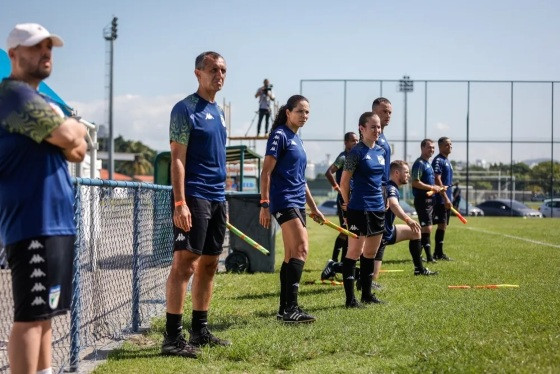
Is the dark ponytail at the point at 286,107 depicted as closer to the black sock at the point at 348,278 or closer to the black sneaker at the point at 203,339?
the black sock at the point at 348,278

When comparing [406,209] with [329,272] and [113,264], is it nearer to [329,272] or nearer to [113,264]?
[329,272]

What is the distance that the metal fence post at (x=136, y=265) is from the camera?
6.83m

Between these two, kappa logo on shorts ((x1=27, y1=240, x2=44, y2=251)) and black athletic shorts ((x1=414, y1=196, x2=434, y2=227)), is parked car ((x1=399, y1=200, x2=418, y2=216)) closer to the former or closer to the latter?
black athletic shorts ((x1=414, y1=196, x2=434, y2=227))

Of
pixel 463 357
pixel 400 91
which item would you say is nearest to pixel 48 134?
pixel 463 357

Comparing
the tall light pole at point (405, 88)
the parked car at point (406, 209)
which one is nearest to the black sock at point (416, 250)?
the parked car at point (406, 209)

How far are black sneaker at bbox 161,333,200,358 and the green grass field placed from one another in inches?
3.7

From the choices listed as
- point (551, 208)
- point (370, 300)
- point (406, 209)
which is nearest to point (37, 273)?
point (370, 300)

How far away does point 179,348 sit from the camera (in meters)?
5.70

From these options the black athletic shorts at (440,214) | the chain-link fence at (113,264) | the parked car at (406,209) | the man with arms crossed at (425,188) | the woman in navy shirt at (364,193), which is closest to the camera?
the chain-link fence at (113,264)

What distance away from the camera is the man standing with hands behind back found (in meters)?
5.58

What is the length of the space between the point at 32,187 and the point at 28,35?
73 centimetres

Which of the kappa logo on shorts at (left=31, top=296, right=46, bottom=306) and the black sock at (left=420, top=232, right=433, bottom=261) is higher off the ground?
the kappa logo on shorts at (left=31, top=296, right=46, bottom=306)

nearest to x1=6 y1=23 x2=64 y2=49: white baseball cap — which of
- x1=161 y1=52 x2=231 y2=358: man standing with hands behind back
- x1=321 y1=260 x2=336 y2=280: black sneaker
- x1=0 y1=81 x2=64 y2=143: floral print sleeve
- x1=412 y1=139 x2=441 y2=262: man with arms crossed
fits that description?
x1=0 y1=81 x2=64 y2=143: floral print sleeve

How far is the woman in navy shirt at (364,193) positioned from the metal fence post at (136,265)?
228cm
